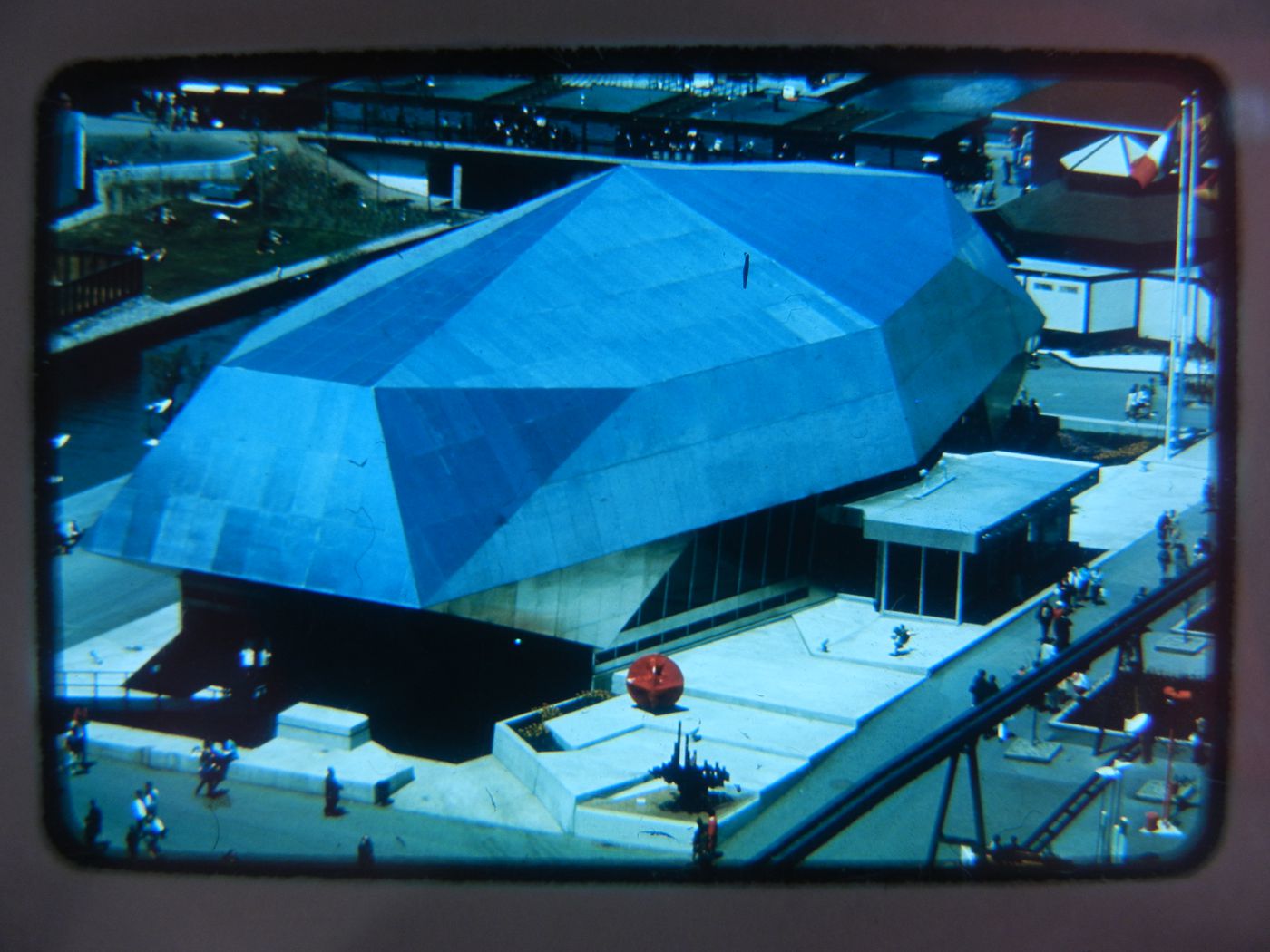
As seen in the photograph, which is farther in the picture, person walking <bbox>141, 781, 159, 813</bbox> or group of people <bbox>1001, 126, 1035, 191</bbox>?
group of people <bbox>1001, 126, 1035, 191</bbox>

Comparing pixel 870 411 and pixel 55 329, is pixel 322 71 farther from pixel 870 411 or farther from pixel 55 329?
pixel 870 411

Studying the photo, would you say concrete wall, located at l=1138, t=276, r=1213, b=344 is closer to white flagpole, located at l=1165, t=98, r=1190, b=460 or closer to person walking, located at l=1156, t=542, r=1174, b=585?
white flagpole, located at l=1165, t=98, r=1190, b=460

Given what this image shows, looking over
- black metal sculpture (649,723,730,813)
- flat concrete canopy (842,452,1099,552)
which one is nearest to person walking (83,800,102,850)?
black metal sculpture (649,723,730,813)

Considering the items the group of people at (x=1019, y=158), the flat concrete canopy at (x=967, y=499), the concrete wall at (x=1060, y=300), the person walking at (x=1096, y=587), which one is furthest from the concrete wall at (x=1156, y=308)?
the person walking at (x=1096, y=587)

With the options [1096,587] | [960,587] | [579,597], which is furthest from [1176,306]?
[579,597]

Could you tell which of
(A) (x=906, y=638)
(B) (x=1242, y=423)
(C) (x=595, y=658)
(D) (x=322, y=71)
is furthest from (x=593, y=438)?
(B) (x=1242, y=423)

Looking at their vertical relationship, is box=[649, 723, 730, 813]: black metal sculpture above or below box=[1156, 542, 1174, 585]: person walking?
below

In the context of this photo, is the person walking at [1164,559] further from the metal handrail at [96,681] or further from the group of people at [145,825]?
the metal handrail at [96,681]

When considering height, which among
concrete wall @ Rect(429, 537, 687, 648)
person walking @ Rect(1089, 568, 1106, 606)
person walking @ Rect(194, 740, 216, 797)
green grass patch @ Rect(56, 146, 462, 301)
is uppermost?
green grass patch @ Rect(56, 146, 462, 301)
